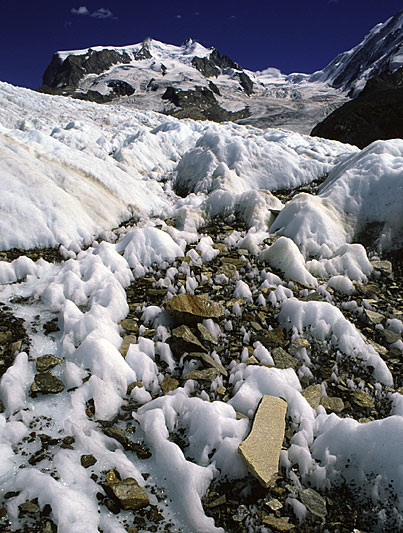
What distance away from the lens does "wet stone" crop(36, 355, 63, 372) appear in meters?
4.98

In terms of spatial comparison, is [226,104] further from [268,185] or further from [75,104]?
[268,185]

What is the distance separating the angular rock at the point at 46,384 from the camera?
4.62 meters

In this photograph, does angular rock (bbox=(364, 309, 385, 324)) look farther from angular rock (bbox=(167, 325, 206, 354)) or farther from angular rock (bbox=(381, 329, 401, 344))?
angular rock (bbox=(167, 325, 206, 354))

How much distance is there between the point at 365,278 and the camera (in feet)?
25.8

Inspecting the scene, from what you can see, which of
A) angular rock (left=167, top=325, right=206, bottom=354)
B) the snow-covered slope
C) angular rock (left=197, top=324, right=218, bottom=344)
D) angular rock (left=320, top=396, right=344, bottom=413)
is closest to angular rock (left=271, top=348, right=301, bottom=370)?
angular rock (left=320, top=396, right=344, bottom=413)

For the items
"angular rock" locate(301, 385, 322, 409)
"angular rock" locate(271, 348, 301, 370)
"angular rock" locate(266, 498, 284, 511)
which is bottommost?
"angular rock" locate(266, 498, 284, 511)

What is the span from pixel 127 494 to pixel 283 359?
314 cm

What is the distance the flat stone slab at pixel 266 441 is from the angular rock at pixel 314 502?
363mm

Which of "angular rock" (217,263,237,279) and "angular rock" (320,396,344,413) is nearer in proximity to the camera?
"angular rock" (320,396,344,413)

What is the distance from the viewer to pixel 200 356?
18.1 feet

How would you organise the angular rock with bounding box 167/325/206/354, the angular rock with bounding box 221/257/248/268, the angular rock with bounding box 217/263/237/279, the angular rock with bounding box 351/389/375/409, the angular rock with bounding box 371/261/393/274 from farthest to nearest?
the angular rock with bounding box 221/257/248/268 < the angular rock with bounding box 371/261/393/274 < the angular rock with bounding box 217/263/237/279 < the angular rock with bounding box 167/325/206/354 < the angular rock with bounding box 351/389/375/409

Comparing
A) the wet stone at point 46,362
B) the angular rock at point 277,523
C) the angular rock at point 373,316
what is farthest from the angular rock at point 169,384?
the angular rock at point 373,316

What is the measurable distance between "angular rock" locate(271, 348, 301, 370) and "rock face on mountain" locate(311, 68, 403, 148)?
4484 centimetres

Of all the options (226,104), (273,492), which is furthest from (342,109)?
(226,104)
